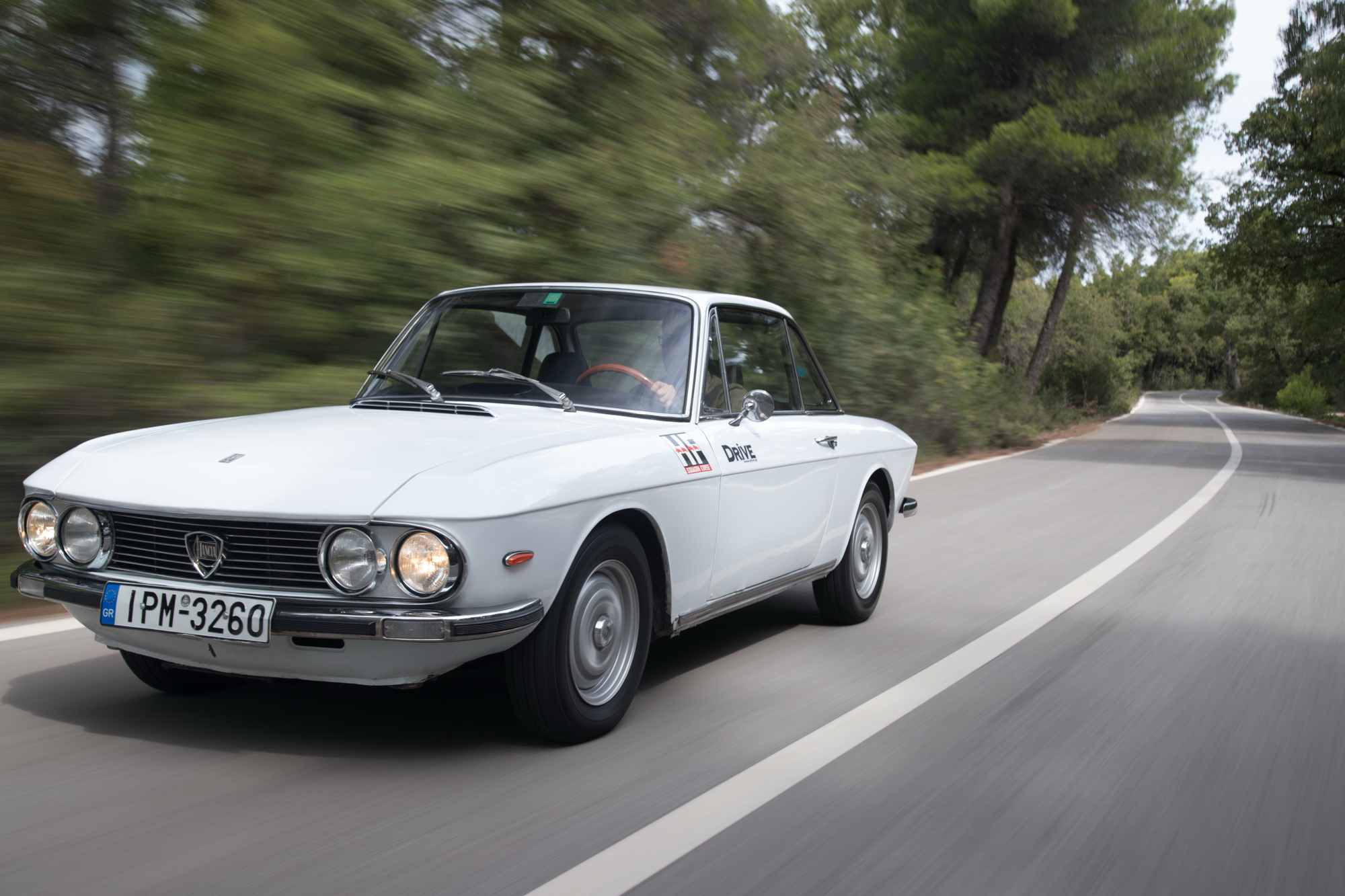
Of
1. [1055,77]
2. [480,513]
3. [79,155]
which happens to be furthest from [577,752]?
[1055,77]

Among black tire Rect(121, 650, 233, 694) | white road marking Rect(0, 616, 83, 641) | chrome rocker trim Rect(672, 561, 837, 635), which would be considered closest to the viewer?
black tire Rect(121, 650, 233, 694)

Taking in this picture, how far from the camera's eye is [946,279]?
31094mm

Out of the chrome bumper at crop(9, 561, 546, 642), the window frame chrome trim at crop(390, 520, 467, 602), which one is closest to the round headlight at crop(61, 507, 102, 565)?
the chrome bumper at crop(9, 561, 546, 642)

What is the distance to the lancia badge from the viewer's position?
3254 mm

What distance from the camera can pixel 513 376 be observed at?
4547 millimetres

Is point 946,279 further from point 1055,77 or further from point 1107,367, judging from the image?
point 1107,367

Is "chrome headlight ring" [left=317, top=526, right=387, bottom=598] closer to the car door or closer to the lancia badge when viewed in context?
the lancia badge

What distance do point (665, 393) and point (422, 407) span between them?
946mm

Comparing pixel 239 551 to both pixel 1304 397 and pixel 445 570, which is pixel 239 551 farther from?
pixel 1304 397

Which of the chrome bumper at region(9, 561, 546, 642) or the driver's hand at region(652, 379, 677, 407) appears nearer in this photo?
the chrome bumper at region(9, 561, 546, 642)

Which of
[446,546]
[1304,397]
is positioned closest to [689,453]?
[446,546]

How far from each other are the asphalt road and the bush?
4785cm

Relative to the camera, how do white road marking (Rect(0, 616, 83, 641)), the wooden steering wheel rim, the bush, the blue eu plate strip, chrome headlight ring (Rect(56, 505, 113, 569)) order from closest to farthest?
the blue eu plate strip
chrome headlight ring (Rect(56, 505, 113, 569))
the wooden steering wheel rim
white road marking (Rect(0, 616, 83, 641))
the bush

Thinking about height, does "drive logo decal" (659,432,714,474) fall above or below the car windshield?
below
